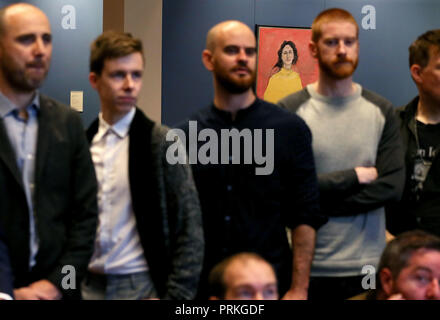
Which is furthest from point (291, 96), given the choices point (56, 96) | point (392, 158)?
point (56, 96)

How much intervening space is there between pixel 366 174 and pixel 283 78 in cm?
288

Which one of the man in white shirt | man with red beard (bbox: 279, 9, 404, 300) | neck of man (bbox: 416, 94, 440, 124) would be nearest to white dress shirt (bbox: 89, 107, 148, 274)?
the man in white shirt

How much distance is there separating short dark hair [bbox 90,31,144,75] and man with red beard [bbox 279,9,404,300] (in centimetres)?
80

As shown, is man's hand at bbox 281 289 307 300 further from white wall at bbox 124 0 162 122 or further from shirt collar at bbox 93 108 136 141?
white wall at bbox 124 0 162 122

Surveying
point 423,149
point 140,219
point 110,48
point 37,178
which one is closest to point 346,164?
point 423,149

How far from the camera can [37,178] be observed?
2.31 metres

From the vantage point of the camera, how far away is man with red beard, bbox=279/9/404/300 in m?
2.82

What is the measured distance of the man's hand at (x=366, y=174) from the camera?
2.82 m

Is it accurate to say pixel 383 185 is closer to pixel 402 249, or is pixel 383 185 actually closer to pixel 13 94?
pixel 402 249

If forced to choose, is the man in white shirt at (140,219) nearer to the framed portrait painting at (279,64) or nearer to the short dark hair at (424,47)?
the short dark hair at (424,47)

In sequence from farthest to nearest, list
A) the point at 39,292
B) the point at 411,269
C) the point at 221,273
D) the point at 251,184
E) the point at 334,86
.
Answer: the point at 334,86, the point at 251,184, the point at 411,269, the point at 221,273, the point at 39,292

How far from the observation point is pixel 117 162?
2.52 meters

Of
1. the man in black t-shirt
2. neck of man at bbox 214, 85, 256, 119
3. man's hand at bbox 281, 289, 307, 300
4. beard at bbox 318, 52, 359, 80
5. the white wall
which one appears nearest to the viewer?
man's hand at bbox 281, 289, 307, 300

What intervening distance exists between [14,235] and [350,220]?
1421 mm
